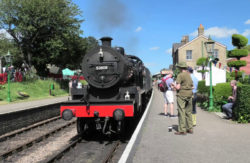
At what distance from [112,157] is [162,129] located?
1.90m

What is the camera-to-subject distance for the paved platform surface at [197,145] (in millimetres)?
4574

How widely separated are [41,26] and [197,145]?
1056 inches

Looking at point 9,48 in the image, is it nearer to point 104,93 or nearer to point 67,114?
point 104,93

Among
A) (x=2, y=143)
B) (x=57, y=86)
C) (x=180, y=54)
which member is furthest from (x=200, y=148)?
(x=180, y=54)

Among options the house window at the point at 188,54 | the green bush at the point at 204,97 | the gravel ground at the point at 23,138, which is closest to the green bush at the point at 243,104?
the green bush at the point at 204,97

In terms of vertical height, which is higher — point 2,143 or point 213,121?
point 213,121

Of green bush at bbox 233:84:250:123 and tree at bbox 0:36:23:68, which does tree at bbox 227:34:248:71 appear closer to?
green bush at bbox 233:84:250:123

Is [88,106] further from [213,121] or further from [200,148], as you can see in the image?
[213,121]

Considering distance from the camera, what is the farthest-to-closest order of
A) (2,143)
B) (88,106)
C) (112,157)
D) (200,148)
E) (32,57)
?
(32,57), (2,143), (88,106), (112,157), (200,148)

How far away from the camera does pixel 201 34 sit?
134 feet

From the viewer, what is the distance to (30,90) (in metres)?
22.2

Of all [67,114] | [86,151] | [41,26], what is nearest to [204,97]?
[86,151]

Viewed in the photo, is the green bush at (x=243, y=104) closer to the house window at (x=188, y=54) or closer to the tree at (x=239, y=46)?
the tree at (x=239, y=46)

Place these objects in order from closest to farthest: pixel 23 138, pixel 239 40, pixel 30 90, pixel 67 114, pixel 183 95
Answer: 1. pixel 183 95
2. pixel 67 114
3. pixel 23 138
4. pixel 239 40
5. pixel 30 90
